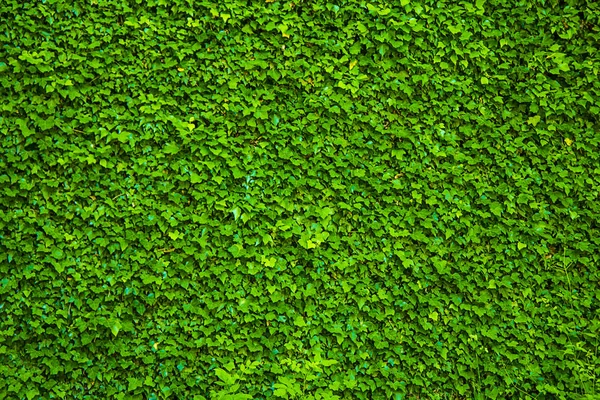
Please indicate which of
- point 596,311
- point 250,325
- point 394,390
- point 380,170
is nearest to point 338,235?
point 380,170

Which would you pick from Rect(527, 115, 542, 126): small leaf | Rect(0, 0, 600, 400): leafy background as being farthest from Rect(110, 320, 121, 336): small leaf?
Rect(527, 115, 542, 126): small leaf

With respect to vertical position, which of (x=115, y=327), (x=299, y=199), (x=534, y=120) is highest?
(x=534, y=120)

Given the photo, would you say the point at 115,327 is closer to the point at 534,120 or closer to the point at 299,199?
the point at 299,199

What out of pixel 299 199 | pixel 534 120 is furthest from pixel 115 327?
pixel 534 120

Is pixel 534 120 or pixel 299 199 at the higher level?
pixel 534 120

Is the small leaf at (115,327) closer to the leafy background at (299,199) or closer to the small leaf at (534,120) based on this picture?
the leafy background at (299,199)

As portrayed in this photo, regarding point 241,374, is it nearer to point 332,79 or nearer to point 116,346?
point 116,346

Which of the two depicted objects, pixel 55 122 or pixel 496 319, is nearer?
pixel 55 122

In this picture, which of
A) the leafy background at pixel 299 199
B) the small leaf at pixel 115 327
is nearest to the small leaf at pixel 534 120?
the leafy background at pixel 299 199
